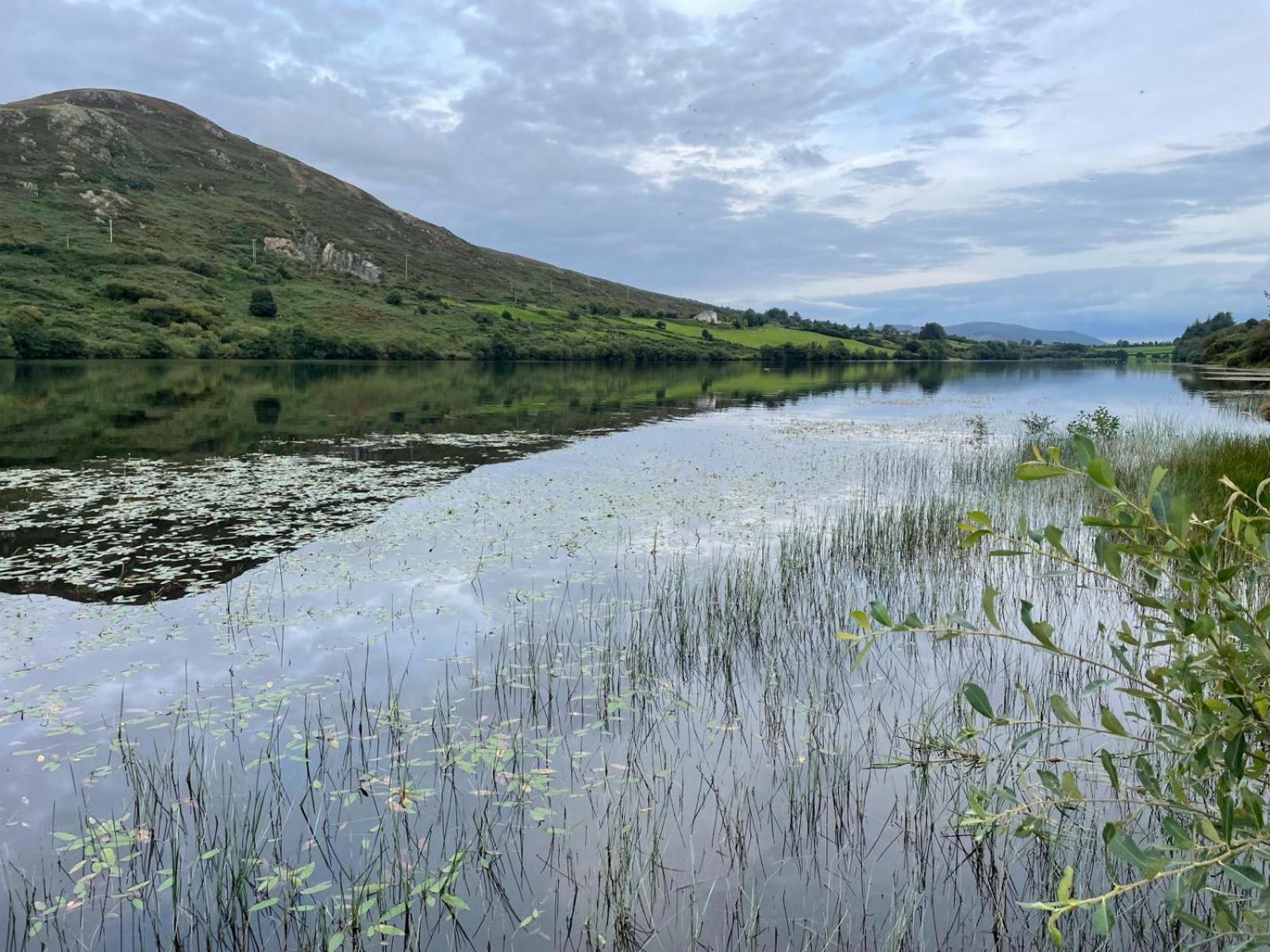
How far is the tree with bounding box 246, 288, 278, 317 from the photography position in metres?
96.7

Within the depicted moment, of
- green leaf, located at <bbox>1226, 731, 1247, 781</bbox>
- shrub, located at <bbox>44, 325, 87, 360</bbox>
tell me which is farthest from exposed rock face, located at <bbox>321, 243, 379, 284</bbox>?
green leaf, located at <bbox>1226, 731, 1247, 781</bbox>

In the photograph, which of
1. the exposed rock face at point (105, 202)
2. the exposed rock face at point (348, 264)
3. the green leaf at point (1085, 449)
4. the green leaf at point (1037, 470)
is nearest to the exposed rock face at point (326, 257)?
the exposed rock face at point (348, 264)

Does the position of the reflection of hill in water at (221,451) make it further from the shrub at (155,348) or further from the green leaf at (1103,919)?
the shrub at (155,348)

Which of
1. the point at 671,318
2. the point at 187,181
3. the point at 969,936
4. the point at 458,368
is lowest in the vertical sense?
the point at 969,936

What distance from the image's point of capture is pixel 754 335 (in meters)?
140

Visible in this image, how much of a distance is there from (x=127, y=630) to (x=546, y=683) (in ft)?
18.1

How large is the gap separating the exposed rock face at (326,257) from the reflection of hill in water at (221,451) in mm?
82652

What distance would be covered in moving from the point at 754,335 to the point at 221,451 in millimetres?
123554

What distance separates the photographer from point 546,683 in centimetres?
816

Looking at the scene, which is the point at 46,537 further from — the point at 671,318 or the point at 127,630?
the point at 671,318

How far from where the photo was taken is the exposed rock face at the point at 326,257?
137 metres

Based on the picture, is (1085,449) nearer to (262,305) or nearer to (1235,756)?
(1235,756)

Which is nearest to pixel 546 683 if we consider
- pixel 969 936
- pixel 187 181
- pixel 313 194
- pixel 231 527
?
pixel 969 936

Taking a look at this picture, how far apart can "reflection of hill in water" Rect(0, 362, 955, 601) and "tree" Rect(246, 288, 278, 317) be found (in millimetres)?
36886
